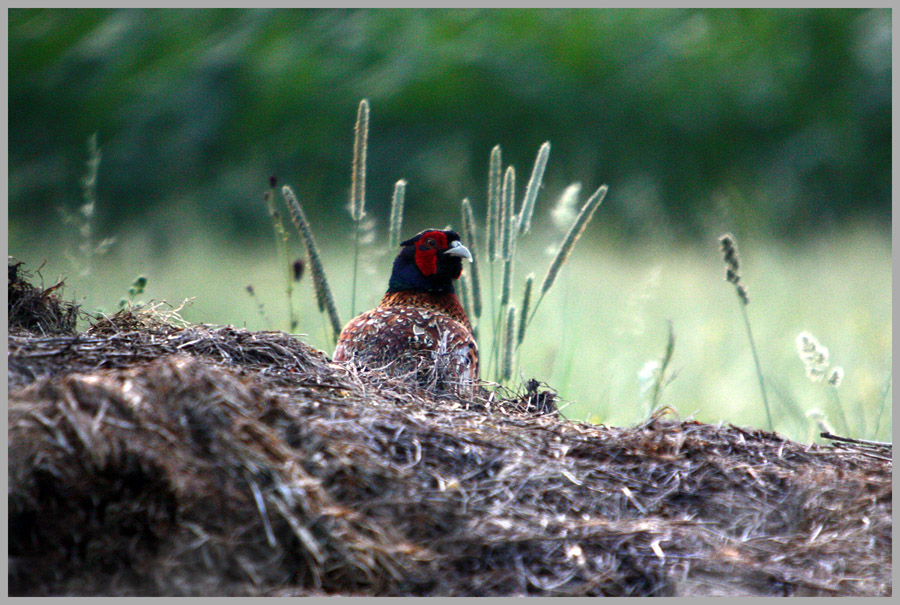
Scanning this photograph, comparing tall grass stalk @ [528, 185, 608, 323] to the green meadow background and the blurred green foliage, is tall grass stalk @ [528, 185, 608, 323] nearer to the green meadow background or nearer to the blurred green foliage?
the green meadow background

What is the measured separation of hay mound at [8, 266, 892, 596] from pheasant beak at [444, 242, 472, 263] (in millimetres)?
1454

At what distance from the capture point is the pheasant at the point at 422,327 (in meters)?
3.11

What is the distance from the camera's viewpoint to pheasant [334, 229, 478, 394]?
311cm

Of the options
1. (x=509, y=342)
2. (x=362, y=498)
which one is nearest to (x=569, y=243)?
(x=509, y=342)

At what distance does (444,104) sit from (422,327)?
956cm

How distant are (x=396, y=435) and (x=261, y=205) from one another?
9116mm

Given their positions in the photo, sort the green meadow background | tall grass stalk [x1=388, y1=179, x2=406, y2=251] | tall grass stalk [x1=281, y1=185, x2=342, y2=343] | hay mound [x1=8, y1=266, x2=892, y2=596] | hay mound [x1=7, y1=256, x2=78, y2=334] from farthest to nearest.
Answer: the green meadow background
tall grass stalk [x1=388, y1=179, x2=406, y2=251]
tall grass stalk [x1=281, y1=185, x2=342, y2=343]
hay mound [x1=7, y1=256, x2=78, y2=334]
hay mound [x1=8, y1=266, x2=892, y2=596]

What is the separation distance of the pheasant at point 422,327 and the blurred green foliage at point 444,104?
21.8 feet

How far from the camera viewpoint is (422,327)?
3.46 m

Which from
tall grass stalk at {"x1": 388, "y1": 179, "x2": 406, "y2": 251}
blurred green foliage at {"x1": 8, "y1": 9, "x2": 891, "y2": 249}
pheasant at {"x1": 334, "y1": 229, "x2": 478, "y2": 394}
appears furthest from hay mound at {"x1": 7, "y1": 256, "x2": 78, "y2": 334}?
blurred green foliage at {"x1": 8, "y1": 9, "x2": 891, "y2": 249}

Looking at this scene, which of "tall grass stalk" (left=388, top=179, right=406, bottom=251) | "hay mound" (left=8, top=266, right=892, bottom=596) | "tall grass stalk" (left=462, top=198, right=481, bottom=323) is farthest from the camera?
"tall grass stalk" (left=462, top=198, right=481, bottom=323)

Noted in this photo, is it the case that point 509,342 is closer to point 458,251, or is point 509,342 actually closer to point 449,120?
point 458,251

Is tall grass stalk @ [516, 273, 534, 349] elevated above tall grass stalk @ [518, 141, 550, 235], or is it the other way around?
tall grass stalk @ [518, 141, 550, 235]

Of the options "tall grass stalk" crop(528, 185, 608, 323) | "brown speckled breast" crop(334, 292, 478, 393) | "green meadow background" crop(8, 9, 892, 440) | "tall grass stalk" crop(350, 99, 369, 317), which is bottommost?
"brown speckled breast" crop(334, 292, 478, 393)
